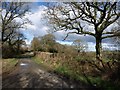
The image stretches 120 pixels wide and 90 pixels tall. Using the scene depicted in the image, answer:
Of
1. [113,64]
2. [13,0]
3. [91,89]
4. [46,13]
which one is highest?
[13,0]

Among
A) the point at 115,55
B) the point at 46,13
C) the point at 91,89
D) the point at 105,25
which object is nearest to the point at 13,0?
the point at 46,13

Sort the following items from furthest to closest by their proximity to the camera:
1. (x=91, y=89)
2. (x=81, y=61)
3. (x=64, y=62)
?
(x=64, y=62) → (x=81, y=61) → (x=91, y=89)

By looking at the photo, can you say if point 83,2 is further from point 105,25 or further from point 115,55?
point 115,55

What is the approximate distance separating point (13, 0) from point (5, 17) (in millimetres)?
3597

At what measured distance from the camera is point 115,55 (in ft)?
47.6

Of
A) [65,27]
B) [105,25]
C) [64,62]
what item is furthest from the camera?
[65,27]

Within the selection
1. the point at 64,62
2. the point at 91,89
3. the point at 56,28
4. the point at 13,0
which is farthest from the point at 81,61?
the point at 13,0

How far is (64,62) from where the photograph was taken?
69.5 ft

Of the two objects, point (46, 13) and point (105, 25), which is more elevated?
point (46, 13)

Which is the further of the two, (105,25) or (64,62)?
(105,25)

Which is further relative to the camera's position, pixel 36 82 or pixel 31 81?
pixel 31 81

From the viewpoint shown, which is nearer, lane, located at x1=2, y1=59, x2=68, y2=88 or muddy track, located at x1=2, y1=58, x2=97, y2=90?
muddy track, located at x1=2, y1=58, x2=97, y2=90

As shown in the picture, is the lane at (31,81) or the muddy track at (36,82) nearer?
the muddy track at (36,82)

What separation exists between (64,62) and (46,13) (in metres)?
7.74
